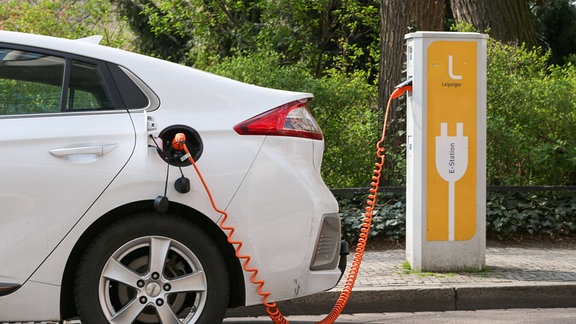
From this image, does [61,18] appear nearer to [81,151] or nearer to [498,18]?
[498,18]

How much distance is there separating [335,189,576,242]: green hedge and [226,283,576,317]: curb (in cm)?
262

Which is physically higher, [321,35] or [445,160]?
[321,35]

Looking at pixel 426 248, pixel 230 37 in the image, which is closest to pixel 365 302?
pixel 426 248

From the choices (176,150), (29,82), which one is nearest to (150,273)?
(176,150)

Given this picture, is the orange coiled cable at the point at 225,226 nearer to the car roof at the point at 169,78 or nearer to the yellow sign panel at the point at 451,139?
the car roof at the point at 169,78

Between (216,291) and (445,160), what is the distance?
131 inches

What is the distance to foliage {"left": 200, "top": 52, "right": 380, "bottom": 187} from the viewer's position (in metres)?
10.7

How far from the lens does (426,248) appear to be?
787cm

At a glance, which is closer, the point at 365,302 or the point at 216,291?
the point at 216,291

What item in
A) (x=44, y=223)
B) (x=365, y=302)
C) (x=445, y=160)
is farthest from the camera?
(x=445, y=160)

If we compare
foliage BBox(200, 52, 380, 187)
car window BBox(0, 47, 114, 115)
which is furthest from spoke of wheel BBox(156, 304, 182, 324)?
foliage BBox(200, 52, 380, 187)

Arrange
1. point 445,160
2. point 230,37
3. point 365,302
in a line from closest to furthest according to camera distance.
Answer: point 365,302
point 445,160
point 230,37

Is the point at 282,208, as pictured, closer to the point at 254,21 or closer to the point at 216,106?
the point at 216,106

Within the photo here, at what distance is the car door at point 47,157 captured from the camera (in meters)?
4.86
